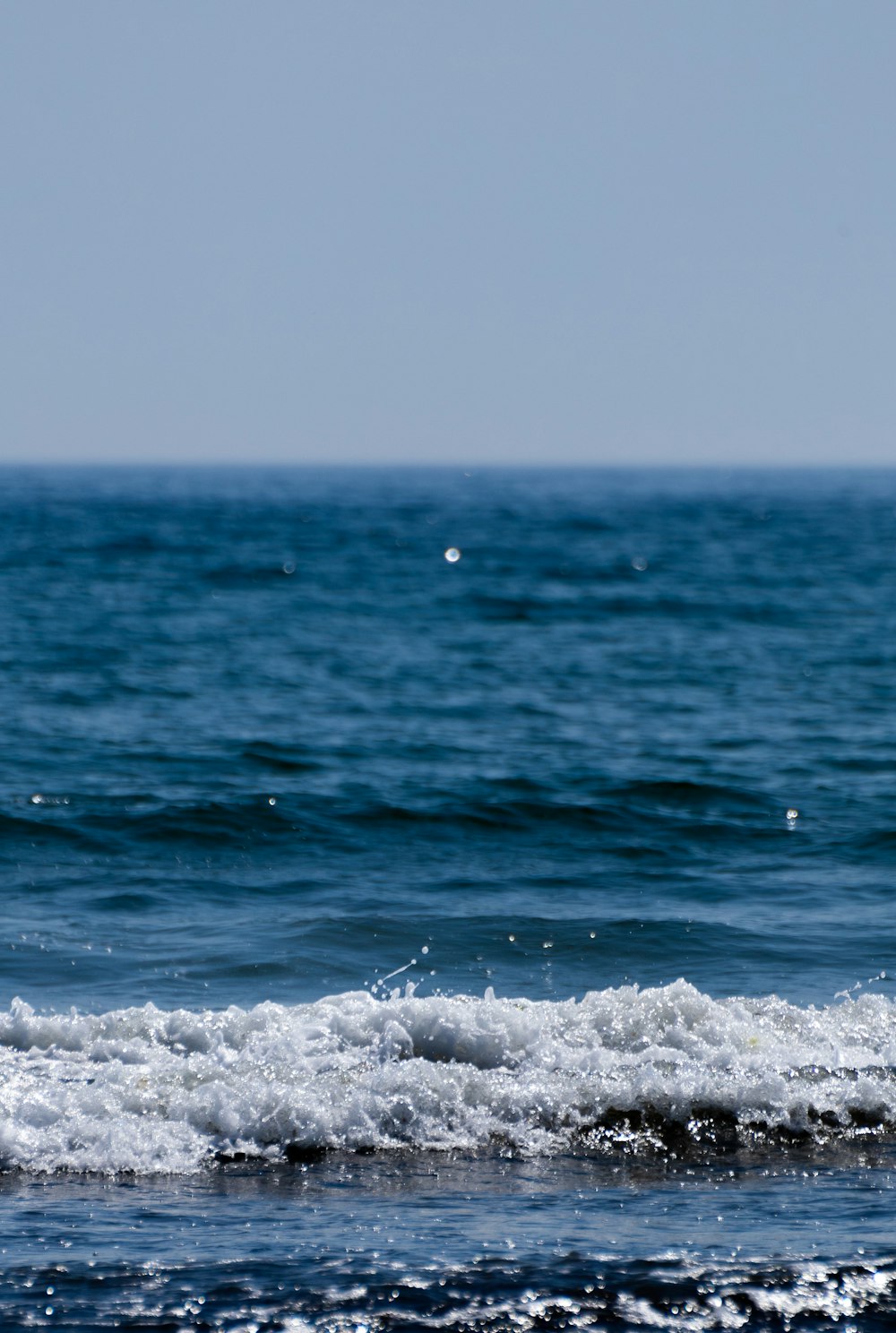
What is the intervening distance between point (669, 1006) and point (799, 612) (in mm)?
28740

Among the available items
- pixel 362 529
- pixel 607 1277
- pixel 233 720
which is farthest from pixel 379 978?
pixel 362 529

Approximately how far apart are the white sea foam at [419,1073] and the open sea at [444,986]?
26mm

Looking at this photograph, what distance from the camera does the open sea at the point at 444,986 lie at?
636 centimetres

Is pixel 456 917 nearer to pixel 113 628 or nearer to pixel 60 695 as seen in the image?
pixel 60 695

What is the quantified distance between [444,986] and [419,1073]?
2.69 m

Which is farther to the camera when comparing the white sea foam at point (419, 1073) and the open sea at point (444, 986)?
the white sea foam at point (419, 1073)

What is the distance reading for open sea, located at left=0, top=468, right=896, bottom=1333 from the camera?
6359mm

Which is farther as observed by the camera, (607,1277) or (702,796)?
(702,796)

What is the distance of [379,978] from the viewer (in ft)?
37.9

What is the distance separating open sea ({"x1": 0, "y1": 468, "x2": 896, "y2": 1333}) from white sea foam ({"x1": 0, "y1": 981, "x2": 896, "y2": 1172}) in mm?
26

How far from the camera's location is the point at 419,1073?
8734 millimetres

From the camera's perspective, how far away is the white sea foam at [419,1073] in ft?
26.6

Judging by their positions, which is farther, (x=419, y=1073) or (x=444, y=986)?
(x=444, y=986)

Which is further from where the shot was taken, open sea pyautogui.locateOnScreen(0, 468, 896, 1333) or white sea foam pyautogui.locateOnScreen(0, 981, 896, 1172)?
white sea foam pyautogui.locateOnScreen(0, 981, 896, 1172)
